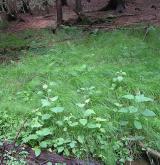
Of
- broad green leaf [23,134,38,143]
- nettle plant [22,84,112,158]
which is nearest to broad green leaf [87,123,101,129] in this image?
nettle plant [22,84,112,158]

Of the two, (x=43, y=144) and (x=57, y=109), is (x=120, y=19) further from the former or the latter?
(x=43, y=144)

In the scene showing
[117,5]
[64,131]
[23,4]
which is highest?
[64,131]

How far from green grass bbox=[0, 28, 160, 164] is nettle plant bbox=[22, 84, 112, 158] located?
0.11ft

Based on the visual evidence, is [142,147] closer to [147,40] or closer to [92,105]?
[92,105]

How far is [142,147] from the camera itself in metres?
5.19

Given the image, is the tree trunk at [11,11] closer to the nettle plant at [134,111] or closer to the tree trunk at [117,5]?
the tree trunk at [117,5]

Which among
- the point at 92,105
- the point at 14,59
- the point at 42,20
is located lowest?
the point at 42,20

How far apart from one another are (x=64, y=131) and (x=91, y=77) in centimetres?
189

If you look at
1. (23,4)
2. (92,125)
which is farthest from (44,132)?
(23,4)

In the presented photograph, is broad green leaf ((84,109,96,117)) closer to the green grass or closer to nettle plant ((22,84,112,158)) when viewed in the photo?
nettle plant ((22,84,112,158))

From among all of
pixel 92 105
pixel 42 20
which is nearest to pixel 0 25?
pixel 42 20

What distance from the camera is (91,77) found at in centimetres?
689

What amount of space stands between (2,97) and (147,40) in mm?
4506

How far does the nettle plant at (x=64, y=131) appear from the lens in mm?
5051
